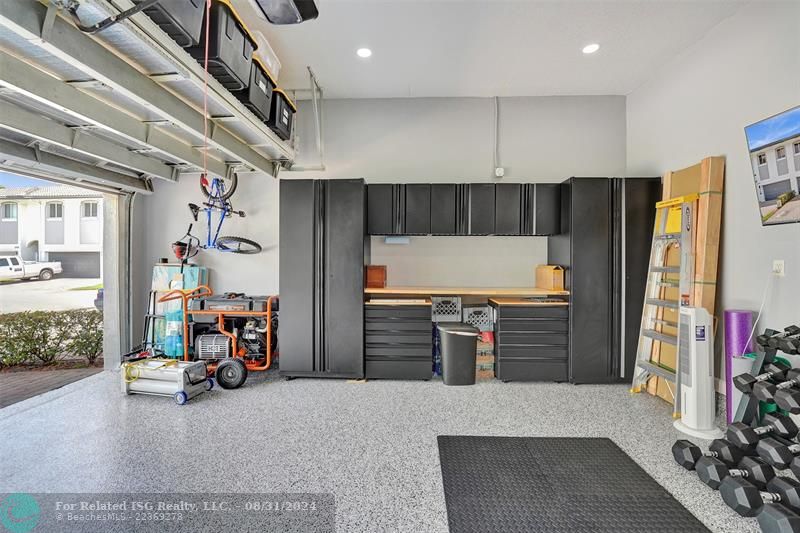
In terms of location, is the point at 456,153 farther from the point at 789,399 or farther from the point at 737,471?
the point at 737,471

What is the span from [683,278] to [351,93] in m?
4.19

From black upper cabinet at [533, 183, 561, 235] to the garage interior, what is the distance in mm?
27

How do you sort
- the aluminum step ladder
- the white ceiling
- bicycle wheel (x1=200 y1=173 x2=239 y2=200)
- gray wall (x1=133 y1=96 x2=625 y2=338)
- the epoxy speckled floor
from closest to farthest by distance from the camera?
the epoxy speckled floor, the white ceiling, the aluminum step ladder, bicycle wheel (x1=200 y1=173 x2=239 y2=200), gray wall (x1=133 y1=96 x2=625 y2=338)

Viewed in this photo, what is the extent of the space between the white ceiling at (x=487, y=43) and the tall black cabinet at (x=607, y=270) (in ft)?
4.22

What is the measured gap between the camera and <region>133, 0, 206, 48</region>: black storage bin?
185 centimetres

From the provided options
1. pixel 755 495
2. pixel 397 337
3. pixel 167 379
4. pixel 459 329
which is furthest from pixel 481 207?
pixel 167 379

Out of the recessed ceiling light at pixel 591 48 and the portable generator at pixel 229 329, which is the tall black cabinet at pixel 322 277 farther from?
the recessed ceiling light at pixel 591 48

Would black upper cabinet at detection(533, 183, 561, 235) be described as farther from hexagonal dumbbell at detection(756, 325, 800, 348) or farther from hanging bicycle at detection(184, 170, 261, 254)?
hanging bicycle at detection(184, 170, 261, 254)

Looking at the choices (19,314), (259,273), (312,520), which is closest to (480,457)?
(312,520)

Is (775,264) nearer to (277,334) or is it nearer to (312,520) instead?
(312,520)

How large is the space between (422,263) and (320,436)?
250 cm

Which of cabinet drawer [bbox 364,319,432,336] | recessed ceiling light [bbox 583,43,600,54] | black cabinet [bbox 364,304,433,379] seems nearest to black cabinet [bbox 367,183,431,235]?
black cabinet [bbox 364,304,433,379]

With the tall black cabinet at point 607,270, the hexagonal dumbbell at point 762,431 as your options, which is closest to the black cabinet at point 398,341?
the tall black cabinet at point 607,270

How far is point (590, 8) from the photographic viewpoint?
2.81 metres
